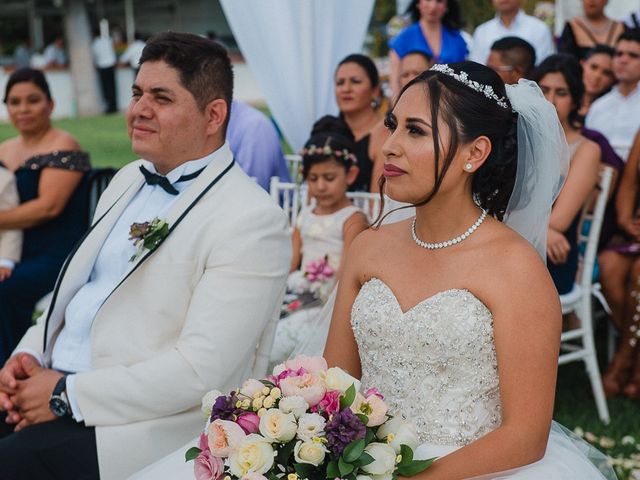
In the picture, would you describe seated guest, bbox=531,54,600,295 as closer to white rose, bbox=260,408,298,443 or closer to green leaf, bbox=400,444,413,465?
→ green leaf, bbox=400,444,413,465

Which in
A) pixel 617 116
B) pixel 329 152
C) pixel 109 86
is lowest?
pixel 109 86

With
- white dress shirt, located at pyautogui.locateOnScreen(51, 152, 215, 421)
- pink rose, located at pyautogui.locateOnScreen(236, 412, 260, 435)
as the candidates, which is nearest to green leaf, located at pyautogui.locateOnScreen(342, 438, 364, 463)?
pink rose, located at pyautogui.locateOnScreen(236, 412, 260, 435)

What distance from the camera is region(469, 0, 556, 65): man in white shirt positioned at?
7137mm

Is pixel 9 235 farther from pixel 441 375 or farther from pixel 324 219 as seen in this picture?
pixel 441 375

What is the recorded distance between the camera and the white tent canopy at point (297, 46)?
554cm

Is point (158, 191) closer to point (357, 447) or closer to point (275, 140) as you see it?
point (357, 447)

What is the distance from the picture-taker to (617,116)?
6.08 metres

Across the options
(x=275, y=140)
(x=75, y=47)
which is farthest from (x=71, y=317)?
(x=75, y=47)

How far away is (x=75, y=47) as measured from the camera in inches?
1059

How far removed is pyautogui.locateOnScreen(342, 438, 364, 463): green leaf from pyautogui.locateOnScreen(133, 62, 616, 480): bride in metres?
0.32

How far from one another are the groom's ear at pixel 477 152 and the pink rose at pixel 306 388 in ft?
2.43

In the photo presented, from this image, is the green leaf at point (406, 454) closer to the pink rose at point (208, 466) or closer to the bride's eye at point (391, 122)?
the pink rose at point (208, 466)

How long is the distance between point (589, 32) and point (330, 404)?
583 cm

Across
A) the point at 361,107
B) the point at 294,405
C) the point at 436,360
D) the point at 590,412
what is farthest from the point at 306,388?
the point at 361,107
